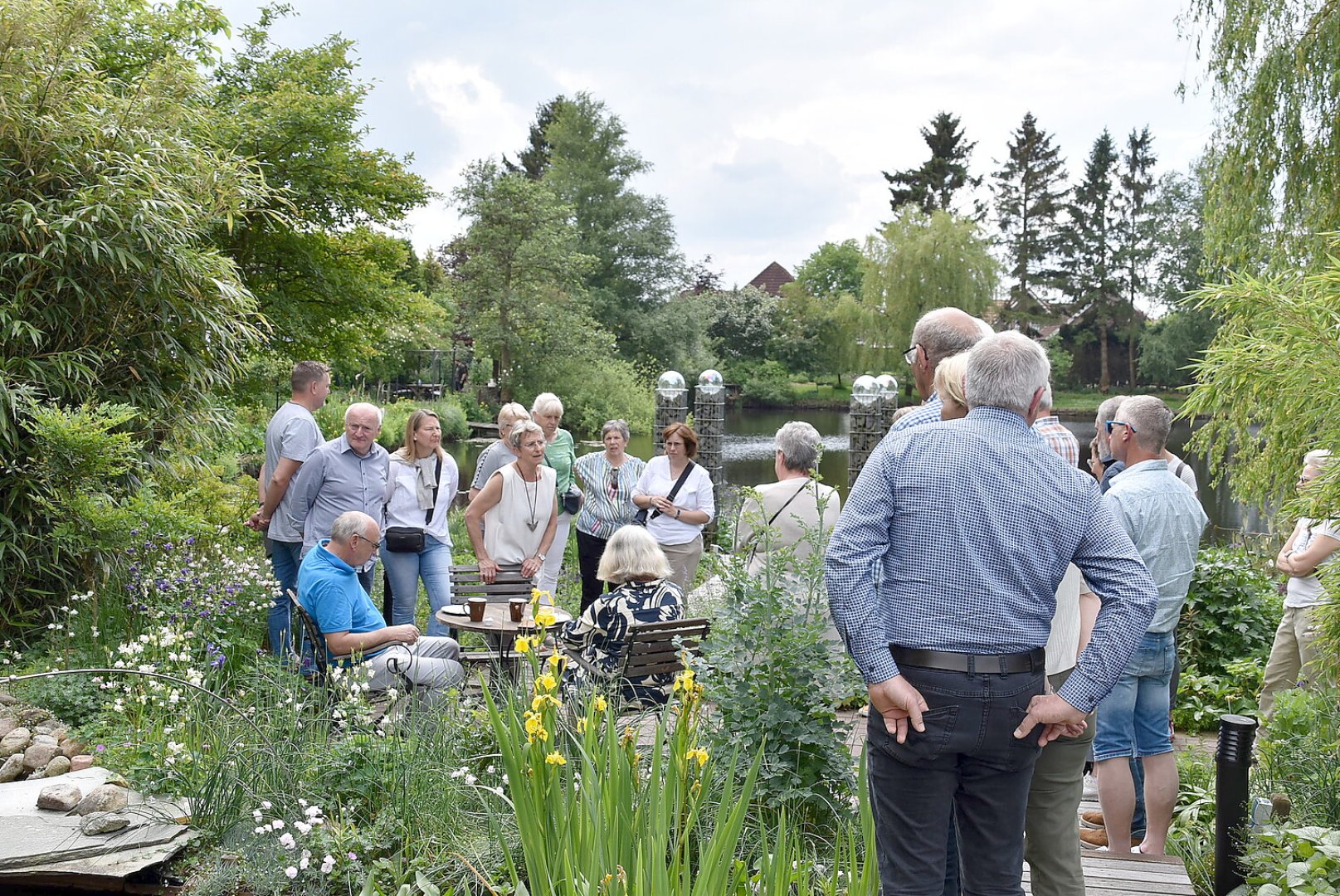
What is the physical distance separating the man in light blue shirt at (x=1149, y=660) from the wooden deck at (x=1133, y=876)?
6cm

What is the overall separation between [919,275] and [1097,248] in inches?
553

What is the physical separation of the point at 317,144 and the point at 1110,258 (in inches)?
1667

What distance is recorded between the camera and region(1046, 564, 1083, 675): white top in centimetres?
252

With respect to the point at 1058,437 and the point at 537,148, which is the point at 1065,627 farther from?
the point at 537,148

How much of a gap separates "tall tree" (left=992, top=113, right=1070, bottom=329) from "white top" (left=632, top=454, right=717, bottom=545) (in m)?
43.3

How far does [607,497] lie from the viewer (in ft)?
21.2

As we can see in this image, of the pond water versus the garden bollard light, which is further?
the pond water

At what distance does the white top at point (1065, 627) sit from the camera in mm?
2516

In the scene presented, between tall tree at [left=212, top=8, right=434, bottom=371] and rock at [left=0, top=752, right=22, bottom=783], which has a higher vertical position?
tall tree at [left=212, top=8, right=434, bottom=371]

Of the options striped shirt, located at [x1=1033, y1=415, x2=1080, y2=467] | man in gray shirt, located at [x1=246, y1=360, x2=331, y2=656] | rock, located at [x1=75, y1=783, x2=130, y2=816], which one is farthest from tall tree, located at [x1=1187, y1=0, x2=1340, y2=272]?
rock, located at [x1=75, y1=783, x2=130, y2=816]

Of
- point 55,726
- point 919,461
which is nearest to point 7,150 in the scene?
point 55,726

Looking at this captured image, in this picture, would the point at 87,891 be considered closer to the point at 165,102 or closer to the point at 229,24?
the point at 165,102

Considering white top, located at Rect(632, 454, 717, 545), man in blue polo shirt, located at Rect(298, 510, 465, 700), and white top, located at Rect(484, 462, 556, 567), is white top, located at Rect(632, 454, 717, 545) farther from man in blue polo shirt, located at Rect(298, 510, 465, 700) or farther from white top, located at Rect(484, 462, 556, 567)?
man in blue polo shirt, located at Rect(298, 510, 465, 700)

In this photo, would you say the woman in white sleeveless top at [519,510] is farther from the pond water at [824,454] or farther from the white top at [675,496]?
the pond water at [824,454]
